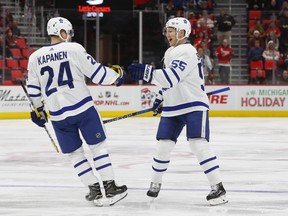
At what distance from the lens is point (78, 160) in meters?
5.74

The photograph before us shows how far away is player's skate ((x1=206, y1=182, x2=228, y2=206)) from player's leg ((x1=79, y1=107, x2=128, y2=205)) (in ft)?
2.03

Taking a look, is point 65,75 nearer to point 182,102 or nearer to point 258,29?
point 182,102

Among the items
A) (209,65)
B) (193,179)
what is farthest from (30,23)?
(193,179)

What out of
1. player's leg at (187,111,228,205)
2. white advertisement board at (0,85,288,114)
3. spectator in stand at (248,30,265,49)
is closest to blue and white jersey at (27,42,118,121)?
player's leg at (187,111,228,205)

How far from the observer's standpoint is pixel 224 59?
16.5 meters

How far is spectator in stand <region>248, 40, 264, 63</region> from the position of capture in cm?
1659

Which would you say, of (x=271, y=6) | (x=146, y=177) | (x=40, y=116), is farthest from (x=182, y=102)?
(x=271, y=6)

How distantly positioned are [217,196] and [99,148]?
87 cm

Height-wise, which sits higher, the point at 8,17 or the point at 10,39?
the point at 8,17

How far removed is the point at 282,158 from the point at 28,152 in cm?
284

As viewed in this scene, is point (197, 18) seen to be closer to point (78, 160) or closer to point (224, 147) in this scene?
point (224, 147)

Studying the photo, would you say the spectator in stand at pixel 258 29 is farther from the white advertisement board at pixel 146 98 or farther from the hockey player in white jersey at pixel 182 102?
the hockey player in white jersey at pixel 182 102

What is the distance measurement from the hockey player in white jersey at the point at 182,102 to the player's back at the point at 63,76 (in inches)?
14.4

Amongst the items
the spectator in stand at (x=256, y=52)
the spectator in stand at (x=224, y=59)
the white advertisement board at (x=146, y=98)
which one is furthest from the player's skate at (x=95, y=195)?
the spectator in stand at (x=256, y=52)
